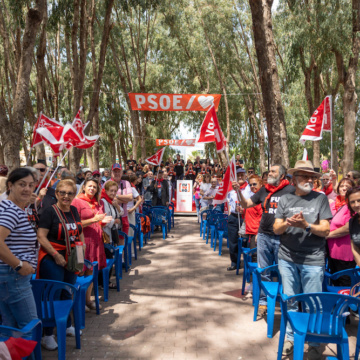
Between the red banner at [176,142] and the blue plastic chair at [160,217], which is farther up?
the red banner at [176,142]

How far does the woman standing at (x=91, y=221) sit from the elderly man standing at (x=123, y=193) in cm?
192

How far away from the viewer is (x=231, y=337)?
4395mm

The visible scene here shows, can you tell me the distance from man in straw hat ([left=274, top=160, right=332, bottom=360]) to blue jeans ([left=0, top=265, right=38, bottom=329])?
2514 mm

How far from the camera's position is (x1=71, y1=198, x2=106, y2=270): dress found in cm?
513

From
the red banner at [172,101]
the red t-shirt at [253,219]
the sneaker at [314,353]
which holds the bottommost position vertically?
the sneaker at [314,353]

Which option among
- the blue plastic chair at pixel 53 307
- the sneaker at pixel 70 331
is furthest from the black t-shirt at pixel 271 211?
the sneaker at pixel 70 331

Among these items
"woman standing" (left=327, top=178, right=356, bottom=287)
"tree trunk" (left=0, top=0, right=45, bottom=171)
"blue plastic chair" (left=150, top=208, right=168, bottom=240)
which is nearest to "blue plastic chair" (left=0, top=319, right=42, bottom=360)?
"woman standing" (left=327, top=178, right=356, bottom=287)

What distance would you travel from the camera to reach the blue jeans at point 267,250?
5.05 m

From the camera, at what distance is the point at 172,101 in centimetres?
1434

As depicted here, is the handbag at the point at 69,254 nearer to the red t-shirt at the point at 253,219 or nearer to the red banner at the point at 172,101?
the red t-shirt at the point at 253,219

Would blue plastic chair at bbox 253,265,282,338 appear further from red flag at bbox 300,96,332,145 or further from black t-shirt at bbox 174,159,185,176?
black t-shirt at bbox 174,159,185,176

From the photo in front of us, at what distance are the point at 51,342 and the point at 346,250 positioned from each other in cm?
382

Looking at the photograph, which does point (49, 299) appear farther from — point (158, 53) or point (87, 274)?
point (158, 53)

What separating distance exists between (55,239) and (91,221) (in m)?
0.94
